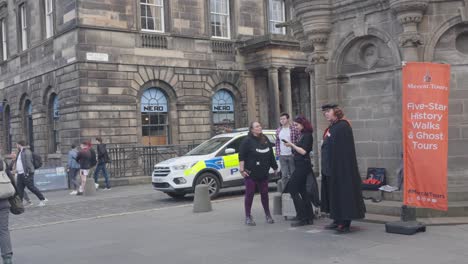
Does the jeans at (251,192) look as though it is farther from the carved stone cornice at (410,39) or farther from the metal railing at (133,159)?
the metal railing at (133,159)

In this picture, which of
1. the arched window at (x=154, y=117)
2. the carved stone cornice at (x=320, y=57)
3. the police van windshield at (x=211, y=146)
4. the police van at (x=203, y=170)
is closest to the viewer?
the carved stone cornice at (x=320, y=57)

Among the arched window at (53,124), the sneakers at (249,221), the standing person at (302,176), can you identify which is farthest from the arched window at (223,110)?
the standing person at (302,176)

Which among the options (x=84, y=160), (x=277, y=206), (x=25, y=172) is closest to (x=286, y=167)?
(x=277, y=206)

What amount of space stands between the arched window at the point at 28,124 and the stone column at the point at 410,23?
2511cm

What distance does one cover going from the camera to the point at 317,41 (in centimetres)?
1080

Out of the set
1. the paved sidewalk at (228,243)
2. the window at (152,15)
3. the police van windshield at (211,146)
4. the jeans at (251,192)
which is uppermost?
the window at (152,15)

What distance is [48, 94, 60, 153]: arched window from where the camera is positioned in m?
27.0

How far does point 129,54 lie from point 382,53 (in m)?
16.6

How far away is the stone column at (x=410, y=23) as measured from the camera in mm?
9133

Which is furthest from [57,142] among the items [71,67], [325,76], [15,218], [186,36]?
[325,76]

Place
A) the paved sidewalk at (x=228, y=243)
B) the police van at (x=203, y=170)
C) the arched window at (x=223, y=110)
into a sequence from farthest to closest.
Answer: the arched window at (x=223, y=110) → the police van at (x=203, y=170) → the paved sidewalk at (x=228, y=243)

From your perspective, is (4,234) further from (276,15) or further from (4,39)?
(4,39)

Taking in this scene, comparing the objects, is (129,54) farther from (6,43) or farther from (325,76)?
(325,76)

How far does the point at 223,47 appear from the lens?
→ 28.0m
